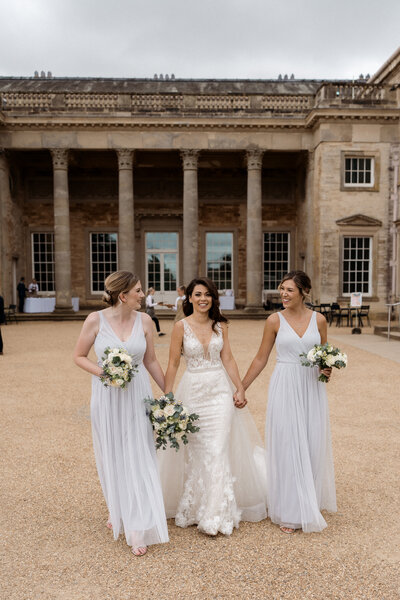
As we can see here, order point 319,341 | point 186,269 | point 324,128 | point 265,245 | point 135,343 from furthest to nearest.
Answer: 1. point 265,245
2. point 186,269
3. point 324,128
4. point 319,341
5. point 135,343

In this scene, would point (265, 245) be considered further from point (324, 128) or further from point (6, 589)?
point (6, 589)

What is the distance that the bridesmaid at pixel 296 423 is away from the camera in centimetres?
349

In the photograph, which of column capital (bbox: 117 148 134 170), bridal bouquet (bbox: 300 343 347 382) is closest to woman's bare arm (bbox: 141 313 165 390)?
bridal bouquet (bbox: 300 343 347 382)

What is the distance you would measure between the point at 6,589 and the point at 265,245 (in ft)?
79.2

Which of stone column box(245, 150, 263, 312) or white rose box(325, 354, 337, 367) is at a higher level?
stone column box(245, 150, 263, 312)

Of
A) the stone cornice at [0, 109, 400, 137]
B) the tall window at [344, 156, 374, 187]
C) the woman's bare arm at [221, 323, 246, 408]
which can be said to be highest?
the stone cornice at [0, 109, 400, 137]

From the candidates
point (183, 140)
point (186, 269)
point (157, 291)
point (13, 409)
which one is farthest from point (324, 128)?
point (13, 409)

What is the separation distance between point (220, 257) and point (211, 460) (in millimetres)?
22972

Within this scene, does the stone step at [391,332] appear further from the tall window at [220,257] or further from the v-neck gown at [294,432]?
the v-neck gown at [294,432]

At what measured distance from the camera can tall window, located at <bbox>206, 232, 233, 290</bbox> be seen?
2605 centimetres

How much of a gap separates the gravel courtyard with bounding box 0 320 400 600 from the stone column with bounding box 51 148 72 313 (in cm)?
1631

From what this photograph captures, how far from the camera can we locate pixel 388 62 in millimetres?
21672

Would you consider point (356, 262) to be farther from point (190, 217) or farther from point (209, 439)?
point (209, 439)

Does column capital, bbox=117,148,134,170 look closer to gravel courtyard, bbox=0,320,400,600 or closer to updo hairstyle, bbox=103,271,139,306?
gravel courtyard, bbox=0,320,400,600
